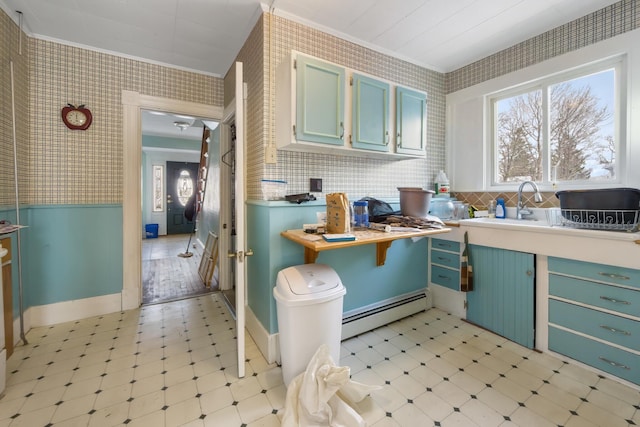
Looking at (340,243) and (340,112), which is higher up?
(340,112)

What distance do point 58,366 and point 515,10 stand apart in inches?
161

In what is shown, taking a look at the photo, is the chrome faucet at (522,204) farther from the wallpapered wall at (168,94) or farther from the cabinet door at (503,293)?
the wallpapered wall at (168,94)

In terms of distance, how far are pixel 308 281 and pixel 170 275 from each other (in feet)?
10.3

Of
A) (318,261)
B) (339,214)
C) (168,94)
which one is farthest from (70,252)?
(339,214)

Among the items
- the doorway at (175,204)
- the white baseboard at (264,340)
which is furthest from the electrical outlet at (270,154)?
the doorway at (175,204)

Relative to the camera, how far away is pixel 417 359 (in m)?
1.89

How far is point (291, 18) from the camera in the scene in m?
2.00

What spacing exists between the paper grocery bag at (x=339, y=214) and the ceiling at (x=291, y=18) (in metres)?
1.39

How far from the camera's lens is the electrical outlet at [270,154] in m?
1.93

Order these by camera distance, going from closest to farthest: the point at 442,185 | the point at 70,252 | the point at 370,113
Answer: the point at 370,113 < the point at 70,252 < the point at 442,185

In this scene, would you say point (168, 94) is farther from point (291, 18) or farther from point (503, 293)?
point (503, 293)

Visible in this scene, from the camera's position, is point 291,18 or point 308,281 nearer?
point 308,281

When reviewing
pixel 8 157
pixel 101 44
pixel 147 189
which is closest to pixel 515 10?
pixel 101 44

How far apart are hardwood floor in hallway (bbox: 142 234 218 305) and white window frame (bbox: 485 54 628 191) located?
3515 mm
